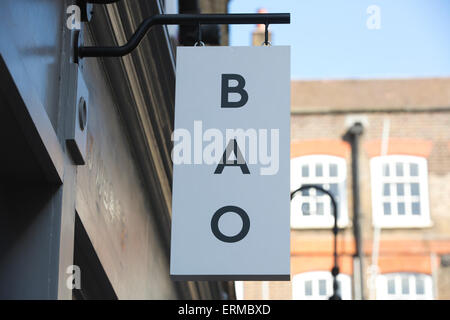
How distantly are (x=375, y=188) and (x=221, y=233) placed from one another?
2286 centimetres

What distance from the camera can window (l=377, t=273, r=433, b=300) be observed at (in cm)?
2569

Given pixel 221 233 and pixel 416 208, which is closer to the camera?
pixel 221 233

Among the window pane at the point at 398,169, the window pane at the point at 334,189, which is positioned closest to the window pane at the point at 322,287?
the window pane at the point at 334,189

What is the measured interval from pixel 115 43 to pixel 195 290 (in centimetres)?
680

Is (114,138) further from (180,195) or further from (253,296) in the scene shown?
(253,296)

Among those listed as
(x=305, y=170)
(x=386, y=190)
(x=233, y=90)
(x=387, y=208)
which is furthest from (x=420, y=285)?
(x=233, y=90)

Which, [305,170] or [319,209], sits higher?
[305,170]

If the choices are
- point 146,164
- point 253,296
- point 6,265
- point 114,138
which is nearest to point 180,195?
point 6,265

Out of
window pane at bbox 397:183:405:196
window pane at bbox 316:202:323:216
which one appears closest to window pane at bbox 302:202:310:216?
window pane at bbox 316:202:323:216

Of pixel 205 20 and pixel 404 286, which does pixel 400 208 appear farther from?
pixel 205 20

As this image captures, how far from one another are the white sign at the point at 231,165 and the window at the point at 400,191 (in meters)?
22.1

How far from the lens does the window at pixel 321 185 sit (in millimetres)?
26469

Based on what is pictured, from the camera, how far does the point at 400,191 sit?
2706 cm

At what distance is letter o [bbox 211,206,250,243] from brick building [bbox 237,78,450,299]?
21629 millimetres
